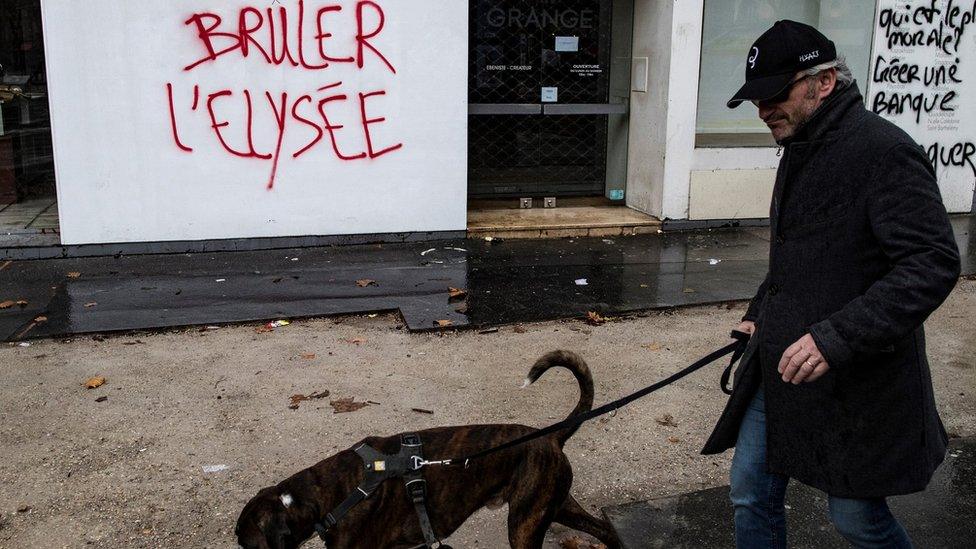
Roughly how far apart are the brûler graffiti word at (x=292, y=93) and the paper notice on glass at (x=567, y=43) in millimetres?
2392

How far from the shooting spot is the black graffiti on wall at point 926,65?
10.2m

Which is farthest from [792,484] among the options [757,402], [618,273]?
[618,273]

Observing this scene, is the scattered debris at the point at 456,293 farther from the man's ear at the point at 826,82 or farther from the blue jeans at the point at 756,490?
the man's ear at the point at 826,82

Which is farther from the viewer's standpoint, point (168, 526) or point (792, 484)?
point (792, 484)

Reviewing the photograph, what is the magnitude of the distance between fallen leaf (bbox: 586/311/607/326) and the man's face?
3.91m

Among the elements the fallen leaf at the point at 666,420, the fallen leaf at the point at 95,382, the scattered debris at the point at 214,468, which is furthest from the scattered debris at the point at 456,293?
the scattered debris at the point at 214,468

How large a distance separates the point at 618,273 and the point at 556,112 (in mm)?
2913

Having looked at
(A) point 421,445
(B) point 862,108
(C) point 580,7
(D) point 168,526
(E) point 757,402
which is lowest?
(D) point 168,526

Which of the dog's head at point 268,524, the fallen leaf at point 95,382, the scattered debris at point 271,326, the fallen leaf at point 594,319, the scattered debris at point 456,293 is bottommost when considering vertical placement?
the fallen leaf at point 95,382

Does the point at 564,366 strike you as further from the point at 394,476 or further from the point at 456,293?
the point at 456,293

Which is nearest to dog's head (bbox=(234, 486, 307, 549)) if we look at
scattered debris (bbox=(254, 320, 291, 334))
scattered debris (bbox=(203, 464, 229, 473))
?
scattered debris (bbox=(203, 464, 229, 473))

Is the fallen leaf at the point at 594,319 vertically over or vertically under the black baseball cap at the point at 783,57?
under

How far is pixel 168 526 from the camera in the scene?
3814 millimetres

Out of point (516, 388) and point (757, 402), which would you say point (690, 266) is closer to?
point (516, 388)
